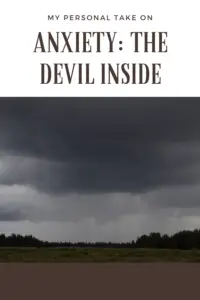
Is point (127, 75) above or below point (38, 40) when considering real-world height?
below

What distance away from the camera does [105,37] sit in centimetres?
3322

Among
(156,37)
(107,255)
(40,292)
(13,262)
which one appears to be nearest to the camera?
(40,292)

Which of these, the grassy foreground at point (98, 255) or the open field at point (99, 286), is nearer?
the open field at point (99, 286)

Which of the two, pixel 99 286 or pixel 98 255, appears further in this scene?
pixel 98 255

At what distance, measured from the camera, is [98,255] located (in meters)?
67.6

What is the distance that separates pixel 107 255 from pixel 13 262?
9437 mm

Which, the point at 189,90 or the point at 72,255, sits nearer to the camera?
the point at 189,90

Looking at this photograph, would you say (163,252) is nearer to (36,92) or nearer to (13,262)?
(13,262)

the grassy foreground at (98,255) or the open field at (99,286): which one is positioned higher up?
the grassy foreground at (98,255)

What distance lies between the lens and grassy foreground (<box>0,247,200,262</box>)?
64562 mm

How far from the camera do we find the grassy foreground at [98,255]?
64.6 metres

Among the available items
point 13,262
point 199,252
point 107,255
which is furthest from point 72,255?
point 199,252

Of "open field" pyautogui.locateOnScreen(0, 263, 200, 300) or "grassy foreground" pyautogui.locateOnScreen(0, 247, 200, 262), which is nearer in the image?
"open field" pyautogui.locateOnScreen(0, 263, 200, 300)

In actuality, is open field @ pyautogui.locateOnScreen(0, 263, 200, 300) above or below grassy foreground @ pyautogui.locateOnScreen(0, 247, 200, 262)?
below
